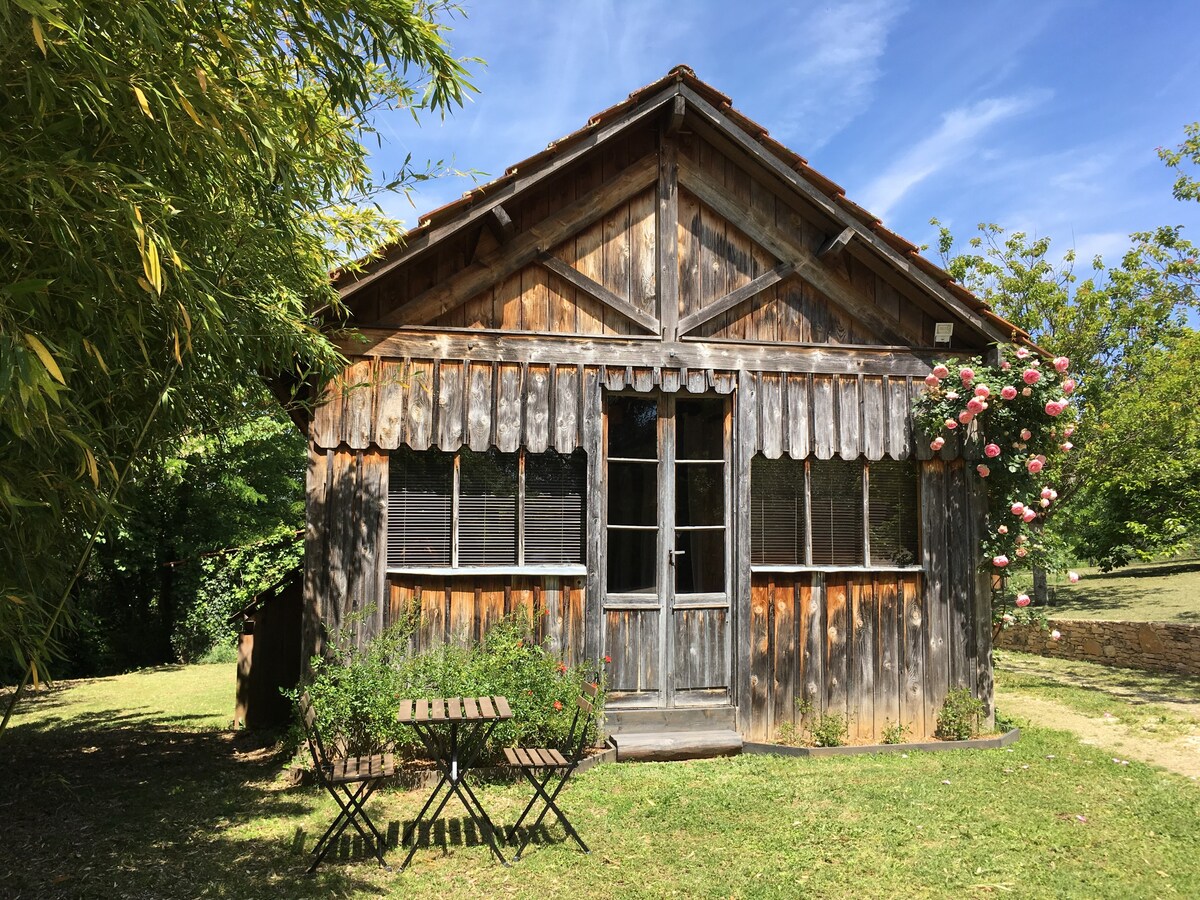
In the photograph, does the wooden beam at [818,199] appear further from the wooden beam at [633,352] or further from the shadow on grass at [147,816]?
the shadow on grass at [147,816]

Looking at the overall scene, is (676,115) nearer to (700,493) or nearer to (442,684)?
(700,493)

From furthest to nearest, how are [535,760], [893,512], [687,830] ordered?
1. [893,512]
2. [687,830]
3. [535,760]

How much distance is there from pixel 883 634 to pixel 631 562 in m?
2.64

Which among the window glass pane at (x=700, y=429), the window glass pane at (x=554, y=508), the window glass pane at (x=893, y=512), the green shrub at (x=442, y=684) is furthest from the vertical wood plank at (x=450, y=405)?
the window glass pane at (x=893, y=512)

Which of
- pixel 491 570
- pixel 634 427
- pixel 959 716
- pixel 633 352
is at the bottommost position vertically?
pixel 959 716

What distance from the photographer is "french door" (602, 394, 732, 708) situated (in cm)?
746

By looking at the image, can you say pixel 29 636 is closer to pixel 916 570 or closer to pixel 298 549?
pixel 916 570

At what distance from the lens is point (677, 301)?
7875 millimetres

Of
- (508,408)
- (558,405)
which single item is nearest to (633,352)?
(558,405)

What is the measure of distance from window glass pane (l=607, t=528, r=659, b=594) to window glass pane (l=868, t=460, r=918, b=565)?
2286mm

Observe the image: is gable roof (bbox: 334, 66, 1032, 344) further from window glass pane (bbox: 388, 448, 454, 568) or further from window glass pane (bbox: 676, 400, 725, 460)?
window glass pane (bbox: 676, 400, 725, 460)

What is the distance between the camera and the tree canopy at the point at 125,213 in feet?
10.6

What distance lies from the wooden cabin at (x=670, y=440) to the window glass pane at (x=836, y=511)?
24 mm

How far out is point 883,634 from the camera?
7.97 meters
